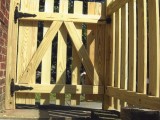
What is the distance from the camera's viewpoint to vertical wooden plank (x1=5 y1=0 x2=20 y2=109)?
179 inches

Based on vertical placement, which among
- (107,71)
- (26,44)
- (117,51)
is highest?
(26,44)

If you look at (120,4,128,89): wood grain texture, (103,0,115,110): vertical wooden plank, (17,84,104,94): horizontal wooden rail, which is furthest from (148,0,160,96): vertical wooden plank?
(17,84,104,94): horizontal wooden rail

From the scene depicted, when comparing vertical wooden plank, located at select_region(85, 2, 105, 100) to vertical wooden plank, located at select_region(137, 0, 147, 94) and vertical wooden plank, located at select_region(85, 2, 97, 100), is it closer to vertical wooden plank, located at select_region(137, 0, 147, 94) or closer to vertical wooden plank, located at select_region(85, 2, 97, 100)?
vertical wooden plank, located at select_region(85, 2, 97, 100)

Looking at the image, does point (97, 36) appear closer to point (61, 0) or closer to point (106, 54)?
point (106, 54)

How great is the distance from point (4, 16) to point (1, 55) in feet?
1.63

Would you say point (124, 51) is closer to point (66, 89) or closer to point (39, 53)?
point (66, 89)

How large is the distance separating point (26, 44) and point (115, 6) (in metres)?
1.40

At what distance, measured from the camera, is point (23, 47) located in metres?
4.81

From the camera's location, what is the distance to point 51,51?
4.86 meters

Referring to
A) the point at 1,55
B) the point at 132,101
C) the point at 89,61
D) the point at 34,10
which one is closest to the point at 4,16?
the point at 1,55

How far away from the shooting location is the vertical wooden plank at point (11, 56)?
14.9ft

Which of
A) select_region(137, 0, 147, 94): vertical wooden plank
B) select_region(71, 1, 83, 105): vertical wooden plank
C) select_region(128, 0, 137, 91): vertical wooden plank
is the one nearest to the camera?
select_region(137, 0, 147, 94): vertical wooden plank

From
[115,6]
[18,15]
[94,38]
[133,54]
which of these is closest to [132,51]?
[133,54]

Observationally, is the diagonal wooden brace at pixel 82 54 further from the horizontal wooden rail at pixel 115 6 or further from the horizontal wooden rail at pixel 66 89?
the horizontal wooden rail at pixel 115 6
